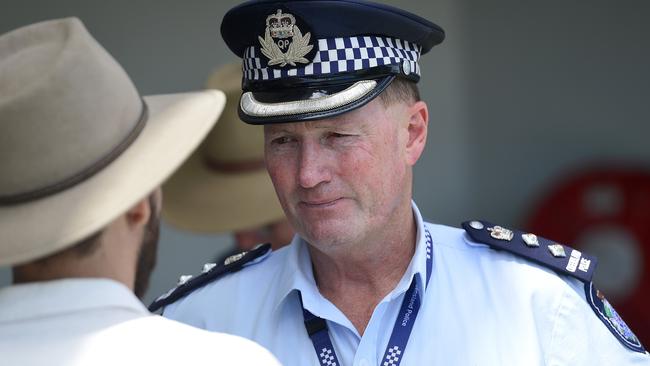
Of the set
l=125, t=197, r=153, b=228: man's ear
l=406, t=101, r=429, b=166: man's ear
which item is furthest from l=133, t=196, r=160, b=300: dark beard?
l=406, t=101, r=429, b=166: man's ear

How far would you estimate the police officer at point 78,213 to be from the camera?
1.78m

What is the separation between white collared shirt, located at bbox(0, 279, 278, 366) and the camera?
1772 mm

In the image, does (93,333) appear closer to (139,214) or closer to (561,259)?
(139,214)

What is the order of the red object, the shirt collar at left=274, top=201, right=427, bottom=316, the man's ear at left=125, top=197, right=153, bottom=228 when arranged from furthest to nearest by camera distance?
the red object, the shirt collar at left=274, top=201, right=427, bottom=316, the man's ear at left=125, top=197, right=153, bottom=228

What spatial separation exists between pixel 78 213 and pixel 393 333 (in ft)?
2.97

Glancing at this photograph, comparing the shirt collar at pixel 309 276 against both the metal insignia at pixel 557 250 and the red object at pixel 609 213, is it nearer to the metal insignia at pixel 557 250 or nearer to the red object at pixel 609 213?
the metal insignia at pixel 557 250

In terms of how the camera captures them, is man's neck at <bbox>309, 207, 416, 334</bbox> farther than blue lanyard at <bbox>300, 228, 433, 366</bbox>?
Yes

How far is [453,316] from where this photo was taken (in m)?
2.56

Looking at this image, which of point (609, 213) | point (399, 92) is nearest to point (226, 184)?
point (399, 92)

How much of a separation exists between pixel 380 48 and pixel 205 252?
3239 millimetres

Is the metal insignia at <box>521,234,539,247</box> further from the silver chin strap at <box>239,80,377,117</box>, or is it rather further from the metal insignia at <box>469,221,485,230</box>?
the silver chin strap at <box>239,80,377,117</box>

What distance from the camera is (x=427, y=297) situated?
2584 millimetres

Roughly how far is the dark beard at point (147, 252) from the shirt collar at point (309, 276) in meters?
0.65

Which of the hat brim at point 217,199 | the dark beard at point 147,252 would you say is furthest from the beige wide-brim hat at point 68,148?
the hat brim at point 217,199
